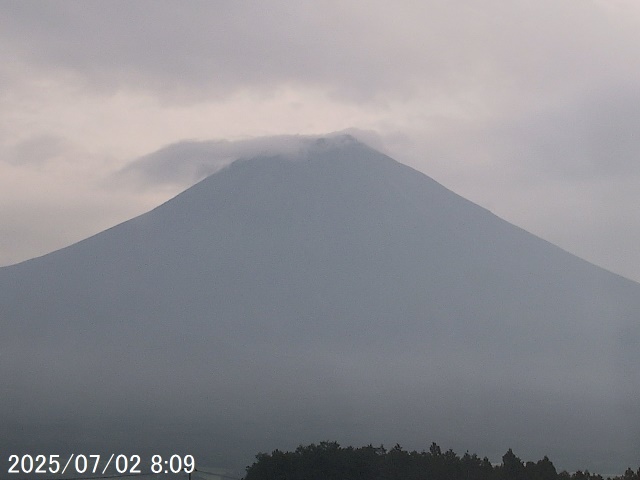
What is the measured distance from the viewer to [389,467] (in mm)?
71438

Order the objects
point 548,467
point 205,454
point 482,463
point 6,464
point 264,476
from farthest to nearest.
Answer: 1. point 205,454
2. point 6,464
3. point 264,476
4. point 482,463
5. point 548,467

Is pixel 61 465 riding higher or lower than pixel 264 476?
higher

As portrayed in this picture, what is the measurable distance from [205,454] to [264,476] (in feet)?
421

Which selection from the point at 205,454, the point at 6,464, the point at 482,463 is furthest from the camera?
the point at 205,454

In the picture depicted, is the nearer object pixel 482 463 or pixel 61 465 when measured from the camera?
pixel 482 463

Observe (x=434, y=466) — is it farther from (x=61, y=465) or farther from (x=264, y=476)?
(x=61, y=465)

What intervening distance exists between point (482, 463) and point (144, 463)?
12202cm

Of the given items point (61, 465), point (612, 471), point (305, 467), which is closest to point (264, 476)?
point (305, 467)

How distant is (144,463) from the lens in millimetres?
182875

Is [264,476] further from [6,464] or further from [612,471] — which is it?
[612,471]

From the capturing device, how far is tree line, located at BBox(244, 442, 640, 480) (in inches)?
2623

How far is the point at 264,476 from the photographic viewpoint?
74500 millimetres

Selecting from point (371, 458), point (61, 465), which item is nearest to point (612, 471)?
point (61, 465)

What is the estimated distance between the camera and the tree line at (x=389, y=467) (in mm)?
66625
